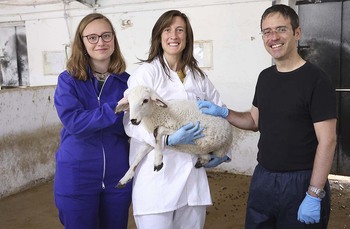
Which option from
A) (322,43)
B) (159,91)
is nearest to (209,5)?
(322,43)

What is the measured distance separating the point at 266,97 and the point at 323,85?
0.32 meters

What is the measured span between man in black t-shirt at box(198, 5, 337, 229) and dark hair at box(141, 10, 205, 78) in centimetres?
27

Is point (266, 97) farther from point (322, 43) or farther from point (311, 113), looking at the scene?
point (322, 43)

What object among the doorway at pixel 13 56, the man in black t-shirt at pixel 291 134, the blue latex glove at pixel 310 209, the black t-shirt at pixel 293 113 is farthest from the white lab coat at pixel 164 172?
the doorway at pixel 13 56

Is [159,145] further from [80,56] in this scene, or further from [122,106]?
[80,56]

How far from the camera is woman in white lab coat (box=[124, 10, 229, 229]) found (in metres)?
2.01

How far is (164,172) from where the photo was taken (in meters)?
2.05

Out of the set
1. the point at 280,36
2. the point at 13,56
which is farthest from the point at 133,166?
the point at 13,56

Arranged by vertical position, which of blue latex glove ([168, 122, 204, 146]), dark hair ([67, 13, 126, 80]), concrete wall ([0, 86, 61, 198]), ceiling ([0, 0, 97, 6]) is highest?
ceiling ([0, 0, 97, 6])

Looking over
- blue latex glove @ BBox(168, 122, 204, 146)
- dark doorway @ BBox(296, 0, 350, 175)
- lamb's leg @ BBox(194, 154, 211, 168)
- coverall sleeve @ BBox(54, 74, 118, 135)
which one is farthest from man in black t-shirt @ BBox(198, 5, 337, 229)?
dark doorway @ BBox(296, 0, 350, 175)

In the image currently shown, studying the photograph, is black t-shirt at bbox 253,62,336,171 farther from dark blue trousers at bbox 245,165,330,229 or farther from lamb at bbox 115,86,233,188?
lamb at bbox 115,86,233,188

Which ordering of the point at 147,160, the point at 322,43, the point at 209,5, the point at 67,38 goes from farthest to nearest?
the point at 67,38 < the point at 209,5 < the point at 322,43 < the point at 147,160

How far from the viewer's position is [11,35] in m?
6.95

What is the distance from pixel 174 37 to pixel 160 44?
124 mm
